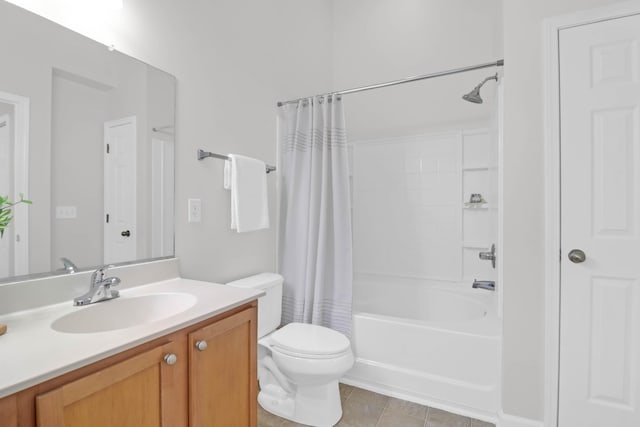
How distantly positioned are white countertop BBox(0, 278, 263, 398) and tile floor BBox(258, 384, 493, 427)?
3.34ft

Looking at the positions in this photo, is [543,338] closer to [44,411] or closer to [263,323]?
[263,323]

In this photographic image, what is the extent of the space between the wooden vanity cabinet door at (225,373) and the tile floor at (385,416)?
64 cm

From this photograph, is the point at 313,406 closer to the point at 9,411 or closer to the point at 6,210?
the point at 9,411

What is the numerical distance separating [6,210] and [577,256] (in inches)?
91.0

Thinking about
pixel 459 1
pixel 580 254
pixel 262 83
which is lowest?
pixel 580 254

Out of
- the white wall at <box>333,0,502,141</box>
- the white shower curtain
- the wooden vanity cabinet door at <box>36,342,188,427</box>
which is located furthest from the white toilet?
the white wall at <box>333,0,502,141</box>

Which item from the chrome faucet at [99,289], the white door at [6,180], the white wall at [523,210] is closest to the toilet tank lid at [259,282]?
the chrome faucet at [99,289]

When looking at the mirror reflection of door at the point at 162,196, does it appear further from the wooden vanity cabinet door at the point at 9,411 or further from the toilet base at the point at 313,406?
the toilet base at the point at 313,406

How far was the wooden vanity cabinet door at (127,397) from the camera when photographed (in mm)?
670

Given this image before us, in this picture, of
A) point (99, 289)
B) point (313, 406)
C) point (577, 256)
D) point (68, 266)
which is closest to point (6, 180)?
point (68, 266)

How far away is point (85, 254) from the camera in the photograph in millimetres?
1225

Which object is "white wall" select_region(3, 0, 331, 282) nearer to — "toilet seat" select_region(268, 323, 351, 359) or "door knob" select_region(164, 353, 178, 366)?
"toilet seat" select_region(268, 323, 351, 359)

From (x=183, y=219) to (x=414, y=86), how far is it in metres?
2.36

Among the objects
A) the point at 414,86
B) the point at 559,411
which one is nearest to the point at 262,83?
the point at 414,86
